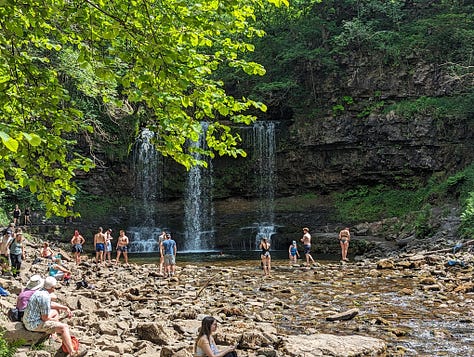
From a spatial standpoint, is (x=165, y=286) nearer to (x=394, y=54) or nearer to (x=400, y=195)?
(x=400, y=195)

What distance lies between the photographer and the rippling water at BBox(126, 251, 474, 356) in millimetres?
8406

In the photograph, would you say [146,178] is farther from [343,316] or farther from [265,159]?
[343,316]

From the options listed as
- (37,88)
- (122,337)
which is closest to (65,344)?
(122,337)

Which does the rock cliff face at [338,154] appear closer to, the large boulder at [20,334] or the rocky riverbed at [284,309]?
the rocky riverbed at [284,309]

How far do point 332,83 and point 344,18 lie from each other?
6.33m

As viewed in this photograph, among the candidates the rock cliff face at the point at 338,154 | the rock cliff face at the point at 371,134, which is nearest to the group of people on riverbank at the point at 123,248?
the rock cliff face at the point at 338,154

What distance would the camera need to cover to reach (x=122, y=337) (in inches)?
306

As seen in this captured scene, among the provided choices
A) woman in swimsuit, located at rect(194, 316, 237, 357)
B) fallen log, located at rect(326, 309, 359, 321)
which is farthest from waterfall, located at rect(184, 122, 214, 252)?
woman in swimsuit, located at rect(194, 316, 237, 357)

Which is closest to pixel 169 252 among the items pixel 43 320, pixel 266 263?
pixel 266 263

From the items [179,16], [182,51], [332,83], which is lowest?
[182,51]

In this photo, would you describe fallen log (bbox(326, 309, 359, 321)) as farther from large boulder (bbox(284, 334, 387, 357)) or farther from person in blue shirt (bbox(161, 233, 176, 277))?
person in blue shirt (bbox(161, 233, 176, 277))

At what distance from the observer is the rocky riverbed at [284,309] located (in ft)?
24.9

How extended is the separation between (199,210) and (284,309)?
22994 millimetres

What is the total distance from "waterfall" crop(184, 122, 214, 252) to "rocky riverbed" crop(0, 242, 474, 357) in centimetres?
1298
